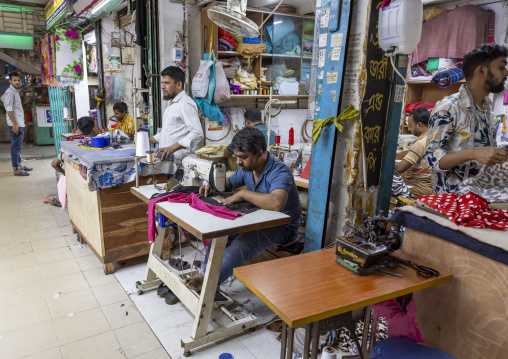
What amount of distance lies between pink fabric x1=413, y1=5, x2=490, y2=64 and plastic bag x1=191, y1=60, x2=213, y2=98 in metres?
2.91

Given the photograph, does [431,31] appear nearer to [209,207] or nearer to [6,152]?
[209,207]

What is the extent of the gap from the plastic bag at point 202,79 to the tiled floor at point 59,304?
7.42ft

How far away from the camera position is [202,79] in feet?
15.3

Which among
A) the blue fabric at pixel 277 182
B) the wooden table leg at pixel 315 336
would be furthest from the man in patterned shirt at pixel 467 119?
the wooden table leg at pixel 315 336

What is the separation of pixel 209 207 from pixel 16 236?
10.0 ft

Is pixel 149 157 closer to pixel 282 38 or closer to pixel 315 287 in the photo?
pixel 315 287

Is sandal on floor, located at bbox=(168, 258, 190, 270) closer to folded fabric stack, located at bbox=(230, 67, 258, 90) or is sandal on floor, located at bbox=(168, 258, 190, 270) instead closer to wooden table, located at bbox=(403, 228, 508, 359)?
wooden table, located at bbox=(403, 228, 508, 359)

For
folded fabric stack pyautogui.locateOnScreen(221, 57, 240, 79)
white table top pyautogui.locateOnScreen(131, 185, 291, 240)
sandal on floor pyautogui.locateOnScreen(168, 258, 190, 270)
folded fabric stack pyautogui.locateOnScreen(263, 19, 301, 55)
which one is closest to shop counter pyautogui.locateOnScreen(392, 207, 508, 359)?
white table top pyautogui.locateOnScreen(131, 185, 291, 240)

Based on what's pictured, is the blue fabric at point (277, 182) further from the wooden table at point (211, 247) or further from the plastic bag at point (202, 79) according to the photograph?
the plastic bag at point (202, 79)

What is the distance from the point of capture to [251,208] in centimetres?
253

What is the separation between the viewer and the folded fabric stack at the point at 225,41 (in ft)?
16.4

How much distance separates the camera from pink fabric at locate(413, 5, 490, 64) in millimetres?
4582

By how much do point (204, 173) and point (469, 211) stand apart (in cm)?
170

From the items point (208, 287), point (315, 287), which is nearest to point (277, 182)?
point (208, 287)
